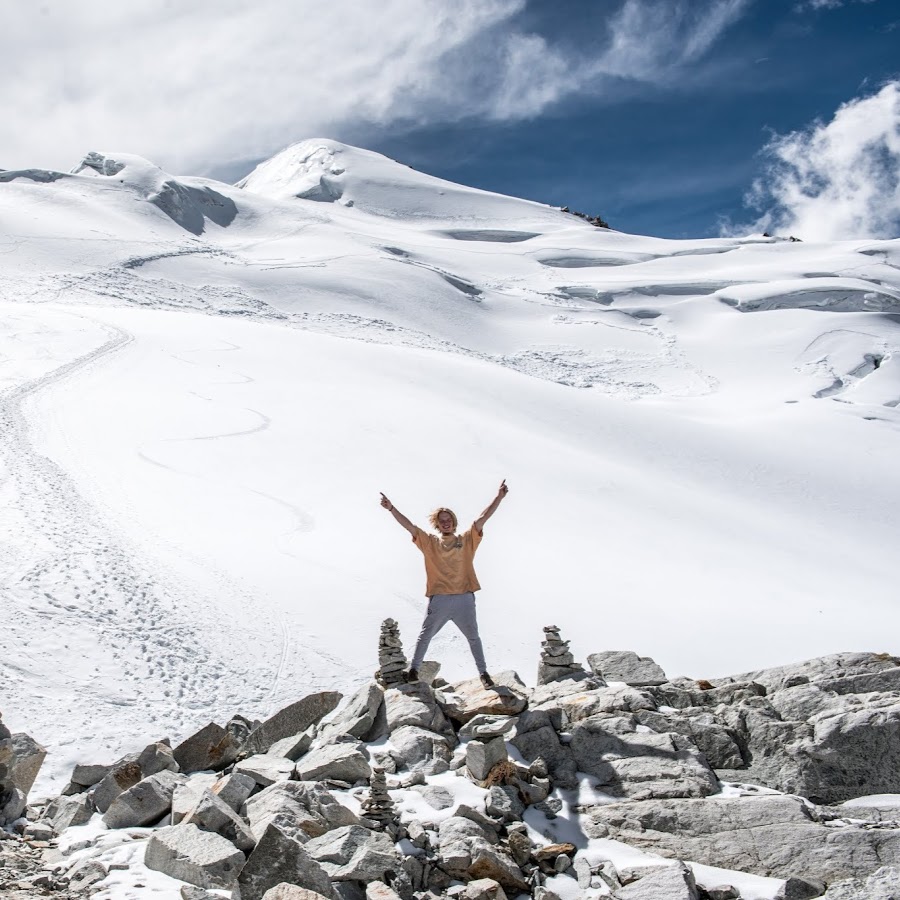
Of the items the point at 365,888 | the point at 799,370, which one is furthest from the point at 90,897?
the point at 799,370

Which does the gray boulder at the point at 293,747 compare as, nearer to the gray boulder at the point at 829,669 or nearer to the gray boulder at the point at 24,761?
the gray boulder at the point at 24,761

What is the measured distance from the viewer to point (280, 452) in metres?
21.8

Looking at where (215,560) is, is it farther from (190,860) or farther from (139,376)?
(139,376)

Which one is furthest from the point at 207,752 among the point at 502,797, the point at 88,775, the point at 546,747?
the point at 546,747

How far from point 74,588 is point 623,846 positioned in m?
9.39

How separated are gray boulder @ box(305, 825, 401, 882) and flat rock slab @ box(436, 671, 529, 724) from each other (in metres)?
2.22

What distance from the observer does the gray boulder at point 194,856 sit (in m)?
5.33

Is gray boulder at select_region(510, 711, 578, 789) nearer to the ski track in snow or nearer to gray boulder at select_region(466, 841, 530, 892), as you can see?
gray boulder at select_region(466, 841, 530, 892)

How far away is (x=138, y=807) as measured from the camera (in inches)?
251

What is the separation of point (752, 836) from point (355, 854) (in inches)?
114

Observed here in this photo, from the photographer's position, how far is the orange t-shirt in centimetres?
826

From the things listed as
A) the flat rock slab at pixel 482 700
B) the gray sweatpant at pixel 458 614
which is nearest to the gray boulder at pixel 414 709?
the flat rock slab at pixel 482 700

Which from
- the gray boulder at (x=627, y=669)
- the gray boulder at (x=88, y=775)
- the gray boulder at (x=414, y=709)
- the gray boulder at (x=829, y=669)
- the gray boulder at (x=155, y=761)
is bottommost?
the gray boulder at (x=88, y=775)

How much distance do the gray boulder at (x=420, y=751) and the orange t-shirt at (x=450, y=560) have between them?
140cm
